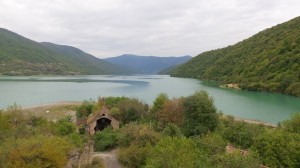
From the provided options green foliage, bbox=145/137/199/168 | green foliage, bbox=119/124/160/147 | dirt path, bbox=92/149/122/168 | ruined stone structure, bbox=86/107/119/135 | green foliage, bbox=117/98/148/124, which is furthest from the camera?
green foliage, bbox=117/98/148/124

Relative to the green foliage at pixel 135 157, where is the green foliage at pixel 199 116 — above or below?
above

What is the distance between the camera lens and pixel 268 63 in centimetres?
12475

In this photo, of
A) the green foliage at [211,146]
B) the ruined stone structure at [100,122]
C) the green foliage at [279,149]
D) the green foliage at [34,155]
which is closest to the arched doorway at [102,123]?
the ruined stone structure at [100,122]

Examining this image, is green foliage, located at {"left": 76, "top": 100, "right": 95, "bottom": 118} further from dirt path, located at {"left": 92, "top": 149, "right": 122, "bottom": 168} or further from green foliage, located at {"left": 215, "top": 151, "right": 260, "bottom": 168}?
green foliage, located at {"left": 215, "top": 151, "right": 260, "bottom": 168}

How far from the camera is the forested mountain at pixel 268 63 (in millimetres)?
106606

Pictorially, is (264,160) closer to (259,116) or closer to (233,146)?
(233,146)

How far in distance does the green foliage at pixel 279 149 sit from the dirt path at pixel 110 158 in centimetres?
1251

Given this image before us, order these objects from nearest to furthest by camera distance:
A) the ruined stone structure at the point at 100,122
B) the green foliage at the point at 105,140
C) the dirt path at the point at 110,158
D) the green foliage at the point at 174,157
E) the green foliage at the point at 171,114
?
the green foliage at the point at 174,157 → the dirt path at the point at 110,158 → the green foliage at the point at 105,140 → the ruined stone structure at the point at 100,122 → the green foliage at the point at 171,114

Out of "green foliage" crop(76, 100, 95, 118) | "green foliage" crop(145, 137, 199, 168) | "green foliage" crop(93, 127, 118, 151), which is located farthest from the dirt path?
"green foliage" crop(76, 100, 95, 118)

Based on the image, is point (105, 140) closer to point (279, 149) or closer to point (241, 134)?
point (241, 134)

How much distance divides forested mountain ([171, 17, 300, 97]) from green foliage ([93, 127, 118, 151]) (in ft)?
244

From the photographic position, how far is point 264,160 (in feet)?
84.6

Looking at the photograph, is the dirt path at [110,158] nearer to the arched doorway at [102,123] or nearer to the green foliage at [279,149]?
the arched doorway at [102,123]

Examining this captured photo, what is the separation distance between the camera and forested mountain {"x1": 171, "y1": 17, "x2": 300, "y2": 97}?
107m
